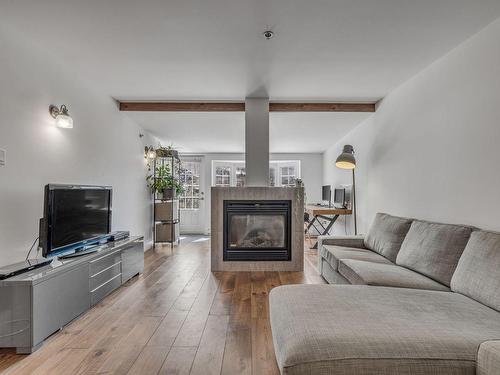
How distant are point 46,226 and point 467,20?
3621mm

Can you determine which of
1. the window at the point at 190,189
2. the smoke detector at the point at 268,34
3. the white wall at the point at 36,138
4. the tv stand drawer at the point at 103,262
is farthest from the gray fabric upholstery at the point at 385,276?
the window at the point at 190,189

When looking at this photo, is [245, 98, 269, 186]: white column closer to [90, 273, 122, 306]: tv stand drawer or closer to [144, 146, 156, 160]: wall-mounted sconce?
[90, 273, 122, 306]: tv stand drawer

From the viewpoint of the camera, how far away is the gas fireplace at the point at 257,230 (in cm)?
387

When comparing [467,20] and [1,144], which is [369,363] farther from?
[1,144]

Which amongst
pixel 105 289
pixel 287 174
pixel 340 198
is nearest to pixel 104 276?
pixel 105 289

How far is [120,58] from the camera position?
272 centimetres

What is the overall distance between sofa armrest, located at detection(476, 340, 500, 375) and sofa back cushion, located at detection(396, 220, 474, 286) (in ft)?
3.35

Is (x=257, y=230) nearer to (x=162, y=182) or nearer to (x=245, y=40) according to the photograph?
(x=245, y=40)

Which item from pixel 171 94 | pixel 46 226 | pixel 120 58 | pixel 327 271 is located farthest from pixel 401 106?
pixel 46 226

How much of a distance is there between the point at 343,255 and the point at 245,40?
2265mm

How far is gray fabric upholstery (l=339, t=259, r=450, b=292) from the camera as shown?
2.12 m

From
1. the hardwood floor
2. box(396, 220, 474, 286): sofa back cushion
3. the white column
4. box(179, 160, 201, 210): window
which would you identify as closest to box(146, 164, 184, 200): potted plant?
box(179, 160, 201, 210): window

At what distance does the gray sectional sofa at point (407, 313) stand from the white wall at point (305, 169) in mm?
4982

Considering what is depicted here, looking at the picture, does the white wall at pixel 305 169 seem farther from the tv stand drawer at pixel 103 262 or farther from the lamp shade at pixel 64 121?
the lamp shade at pixel 64 121
